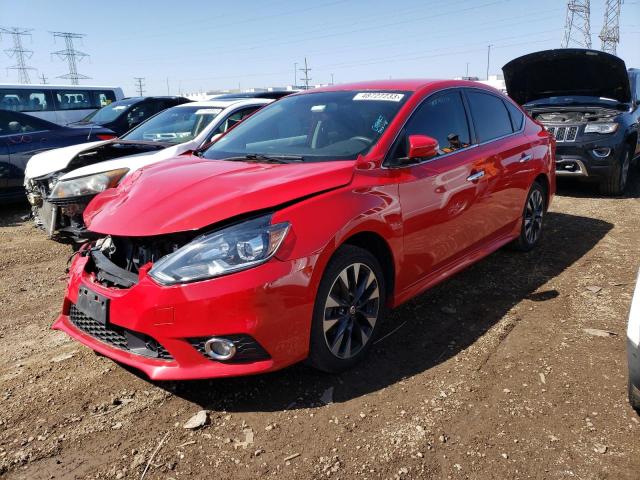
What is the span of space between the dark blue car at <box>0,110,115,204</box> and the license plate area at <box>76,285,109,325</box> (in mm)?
5370

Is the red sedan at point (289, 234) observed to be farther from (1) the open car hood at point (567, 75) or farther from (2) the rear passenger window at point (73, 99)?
(2) the rear passenger window at point (73, 99)

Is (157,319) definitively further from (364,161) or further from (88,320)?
(364,161)

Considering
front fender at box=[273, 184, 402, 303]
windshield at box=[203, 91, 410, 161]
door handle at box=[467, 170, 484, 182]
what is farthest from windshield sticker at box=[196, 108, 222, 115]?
front fender at box=[273, 184, 402, 303]

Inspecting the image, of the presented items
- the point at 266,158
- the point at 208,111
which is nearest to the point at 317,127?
the point at 266,158

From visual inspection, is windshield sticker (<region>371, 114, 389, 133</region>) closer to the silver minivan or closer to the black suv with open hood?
the black suv with open hood

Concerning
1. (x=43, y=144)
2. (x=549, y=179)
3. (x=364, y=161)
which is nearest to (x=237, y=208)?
(x=364, y=161)

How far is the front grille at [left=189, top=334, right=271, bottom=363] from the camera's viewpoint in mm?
2438

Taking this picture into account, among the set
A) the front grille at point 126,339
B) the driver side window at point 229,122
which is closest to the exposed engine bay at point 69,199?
the driver side window at point 229,122

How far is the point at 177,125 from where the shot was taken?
6289 millimetres

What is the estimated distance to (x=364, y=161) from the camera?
301 centimetres

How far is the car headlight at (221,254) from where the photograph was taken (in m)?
2.41

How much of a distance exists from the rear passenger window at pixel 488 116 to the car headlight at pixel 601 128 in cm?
378

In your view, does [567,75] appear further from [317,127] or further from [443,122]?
[317,127]

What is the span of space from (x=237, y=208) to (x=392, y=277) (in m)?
1.12
